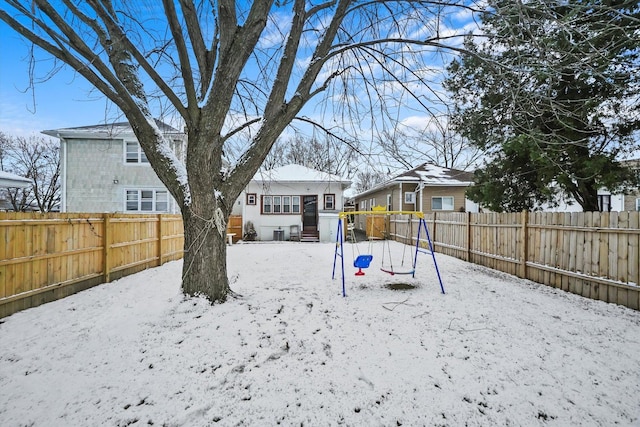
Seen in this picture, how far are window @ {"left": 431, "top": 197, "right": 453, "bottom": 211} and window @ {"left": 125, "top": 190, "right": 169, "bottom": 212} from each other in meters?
14.4

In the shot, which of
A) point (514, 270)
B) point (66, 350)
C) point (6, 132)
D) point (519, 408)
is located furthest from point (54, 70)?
point (6, 132)

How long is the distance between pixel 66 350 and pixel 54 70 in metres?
3.66

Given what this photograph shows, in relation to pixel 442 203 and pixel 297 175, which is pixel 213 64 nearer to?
pixel 297 175

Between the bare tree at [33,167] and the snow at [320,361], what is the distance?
81.1 feet

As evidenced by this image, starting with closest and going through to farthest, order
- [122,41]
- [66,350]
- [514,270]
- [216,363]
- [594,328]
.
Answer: [216,363]
[66,350]
[594,328]
[122,41]
[514,270]

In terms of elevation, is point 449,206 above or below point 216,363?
above

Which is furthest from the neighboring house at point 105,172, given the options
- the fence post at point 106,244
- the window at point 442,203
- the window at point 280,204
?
the window at point 442,203

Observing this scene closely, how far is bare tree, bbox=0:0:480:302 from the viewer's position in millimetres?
4105

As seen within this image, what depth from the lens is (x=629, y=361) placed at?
2975mm

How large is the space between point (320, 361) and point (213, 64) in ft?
15.4

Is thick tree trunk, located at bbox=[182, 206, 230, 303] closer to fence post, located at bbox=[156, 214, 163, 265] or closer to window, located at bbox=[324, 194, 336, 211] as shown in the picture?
fence post, located at bbox=[156, 214, 163, 265]

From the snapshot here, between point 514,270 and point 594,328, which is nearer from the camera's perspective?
point 594,328

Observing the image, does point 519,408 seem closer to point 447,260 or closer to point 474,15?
point 474,15

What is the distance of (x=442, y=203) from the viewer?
17.9 m
